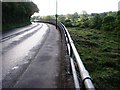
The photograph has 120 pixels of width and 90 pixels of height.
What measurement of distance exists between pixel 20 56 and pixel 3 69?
3.09 meters

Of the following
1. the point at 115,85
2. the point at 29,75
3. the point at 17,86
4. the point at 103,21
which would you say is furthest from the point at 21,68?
the point at 103,21

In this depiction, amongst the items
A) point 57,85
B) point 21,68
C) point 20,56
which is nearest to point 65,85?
point 57,85

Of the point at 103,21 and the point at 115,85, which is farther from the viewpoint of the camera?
the point at 103,21

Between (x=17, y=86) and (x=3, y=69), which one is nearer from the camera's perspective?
(x=17, y=86)

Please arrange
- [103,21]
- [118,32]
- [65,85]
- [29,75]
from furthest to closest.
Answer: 1. [103,21]
2. [118,32]
3. [29,75]
4. [65,85]

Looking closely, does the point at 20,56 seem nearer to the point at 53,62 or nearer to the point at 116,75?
the point at 53,62

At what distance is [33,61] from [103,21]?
5119 centimetres

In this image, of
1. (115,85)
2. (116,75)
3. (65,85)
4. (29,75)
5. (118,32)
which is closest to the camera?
(65,85)

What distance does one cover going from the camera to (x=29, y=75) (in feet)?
27.6

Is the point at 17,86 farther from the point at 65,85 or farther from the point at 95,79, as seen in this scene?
the point at 95,79

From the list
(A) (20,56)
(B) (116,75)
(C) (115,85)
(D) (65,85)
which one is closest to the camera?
(D) (65,85)

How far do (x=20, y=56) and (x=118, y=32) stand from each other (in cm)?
3441

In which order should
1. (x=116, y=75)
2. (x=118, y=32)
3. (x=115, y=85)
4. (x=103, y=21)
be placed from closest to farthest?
1. (x=115, y=85)
2. (x=116, y=75)
3. (x=118, y=32)
4. (x=103, y=21)

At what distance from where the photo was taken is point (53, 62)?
35.3ft
